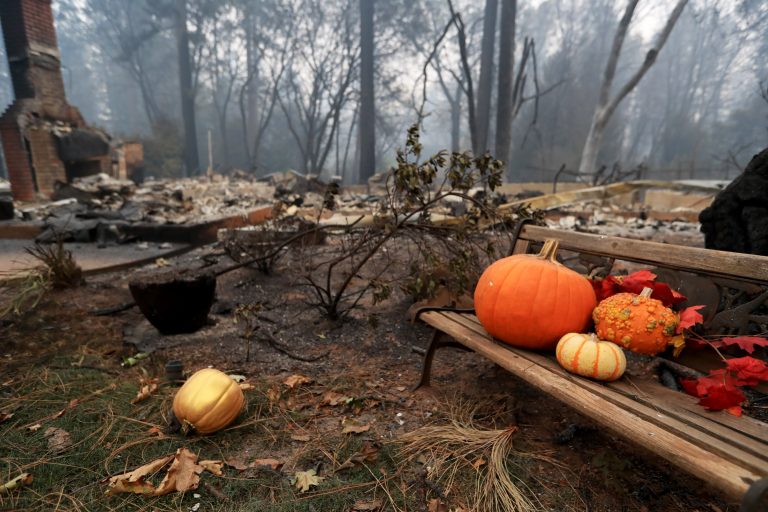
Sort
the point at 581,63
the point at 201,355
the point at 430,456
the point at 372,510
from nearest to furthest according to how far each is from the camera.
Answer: the point at 372,510 → the point at 430,456 → the point at 201,355 → the point at 581,63

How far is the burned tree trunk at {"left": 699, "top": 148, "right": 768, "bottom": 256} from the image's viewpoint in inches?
113

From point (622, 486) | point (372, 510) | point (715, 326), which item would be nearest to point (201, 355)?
point (372, 510)

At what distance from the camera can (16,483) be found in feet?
5.86

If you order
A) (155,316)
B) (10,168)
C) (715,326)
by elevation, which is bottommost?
(155,316)

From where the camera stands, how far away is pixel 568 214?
29.9 ft

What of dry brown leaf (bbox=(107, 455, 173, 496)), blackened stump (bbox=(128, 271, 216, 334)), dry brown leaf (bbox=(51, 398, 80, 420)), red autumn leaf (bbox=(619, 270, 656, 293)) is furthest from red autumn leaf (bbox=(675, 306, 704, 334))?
dry brown leaf (bbox=(51, 398, 80, 420))

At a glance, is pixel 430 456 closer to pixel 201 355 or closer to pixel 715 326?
pixel 715 326

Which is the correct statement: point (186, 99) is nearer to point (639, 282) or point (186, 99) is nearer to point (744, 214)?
point (744, 214)

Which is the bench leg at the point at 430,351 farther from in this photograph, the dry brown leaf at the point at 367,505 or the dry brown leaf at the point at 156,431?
the dry brown leaf at the point at 156,431

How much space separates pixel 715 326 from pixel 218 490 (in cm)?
239

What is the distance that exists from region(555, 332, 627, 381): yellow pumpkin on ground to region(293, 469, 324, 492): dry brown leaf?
1.26 metres

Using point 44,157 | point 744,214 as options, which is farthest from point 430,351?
point 44,157

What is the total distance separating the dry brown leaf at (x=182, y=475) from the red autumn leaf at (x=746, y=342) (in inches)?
94.0

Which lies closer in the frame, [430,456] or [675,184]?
[430,456]
